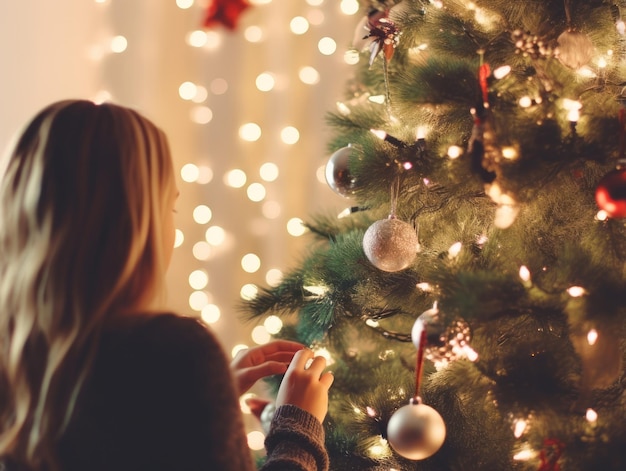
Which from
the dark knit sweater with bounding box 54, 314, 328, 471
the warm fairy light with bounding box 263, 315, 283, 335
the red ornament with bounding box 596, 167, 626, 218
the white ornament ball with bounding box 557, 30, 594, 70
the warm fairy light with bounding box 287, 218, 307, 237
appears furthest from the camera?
the warm fairy light with bounding box 287, 218, 307, 237

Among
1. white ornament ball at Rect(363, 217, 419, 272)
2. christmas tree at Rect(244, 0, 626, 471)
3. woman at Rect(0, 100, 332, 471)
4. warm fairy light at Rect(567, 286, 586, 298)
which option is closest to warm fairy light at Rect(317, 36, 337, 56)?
christmas tree at Rect(244, 0, 626, 471)

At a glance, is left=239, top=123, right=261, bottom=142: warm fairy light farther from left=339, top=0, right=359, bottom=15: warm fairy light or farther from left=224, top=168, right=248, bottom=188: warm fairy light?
left=339, top=0, right=359, bottom=15: warm fairy light

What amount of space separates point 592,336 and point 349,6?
4.38ft

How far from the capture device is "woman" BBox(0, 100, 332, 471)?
2.60ft

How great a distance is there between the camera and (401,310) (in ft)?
4.16

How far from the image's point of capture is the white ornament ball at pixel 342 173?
1212 millimetres

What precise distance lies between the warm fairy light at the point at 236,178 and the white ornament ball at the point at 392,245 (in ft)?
3.35

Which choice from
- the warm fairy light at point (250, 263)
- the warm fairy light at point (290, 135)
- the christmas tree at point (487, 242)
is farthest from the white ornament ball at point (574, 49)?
the warm fairy light at point (250, 263)

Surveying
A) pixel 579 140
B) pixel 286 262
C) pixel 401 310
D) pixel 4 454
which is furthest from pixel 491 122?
pixel 286 262

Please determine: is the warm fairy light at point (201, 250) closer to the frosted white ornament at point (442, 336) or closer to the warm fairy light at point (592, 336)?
the frosted white ornament at point (442, 336)

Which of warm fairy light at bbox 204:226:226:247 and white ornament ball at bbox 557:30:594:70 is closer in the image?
white ornament ball at bbox 557:30:594:70

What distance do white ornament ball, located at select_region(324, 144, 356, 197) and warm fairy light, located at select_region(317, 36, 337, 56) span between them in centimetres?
89

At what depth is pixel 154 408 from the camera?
2.60 ft

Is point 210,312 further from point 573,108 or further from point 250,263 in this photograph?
point 573,108
